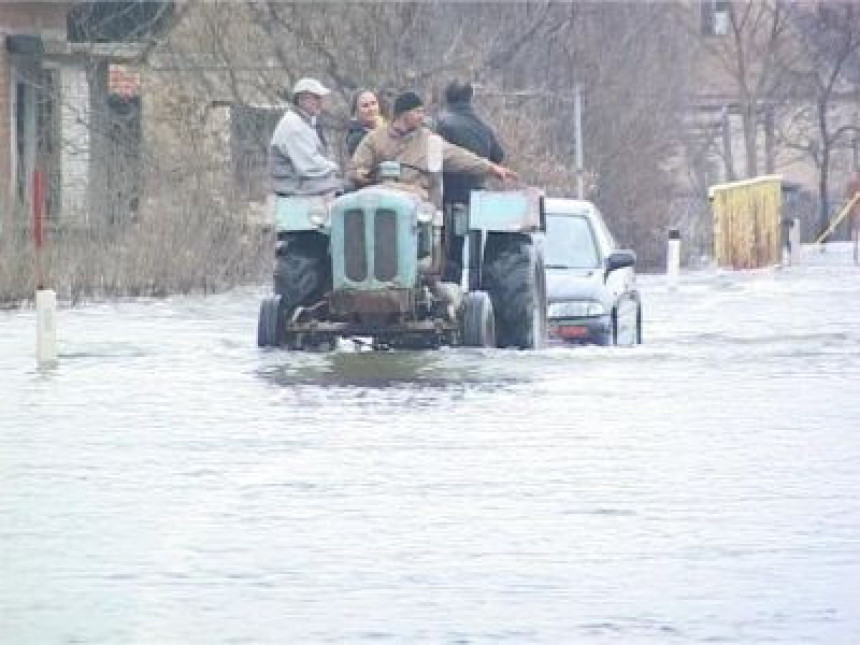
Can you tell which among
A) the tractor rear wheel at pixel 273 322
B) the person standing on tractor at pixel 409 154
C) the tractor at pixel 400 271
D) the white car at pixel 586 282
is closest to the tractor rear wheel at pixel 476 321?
the tractor at pixel 400 271

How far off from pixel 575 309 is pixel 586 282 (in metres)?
0.43

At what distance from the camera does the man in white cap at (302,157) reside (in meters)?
21.0

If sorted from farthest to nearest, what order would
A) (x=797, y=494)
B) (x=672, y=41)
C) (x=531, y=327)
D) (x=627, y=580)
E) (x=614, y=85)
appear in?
(x=672, y=41), (x=614, y=85), (x=531, y=327), (x=797, y=494), (x=627, y=580)

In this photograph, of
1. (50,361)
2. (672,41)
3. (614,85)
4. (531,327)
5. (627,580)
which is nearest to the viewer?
(627,580)

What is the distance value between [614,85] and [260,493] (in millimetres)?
42299

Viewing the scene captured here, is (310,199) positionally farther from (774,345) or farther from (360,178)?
(774,345)

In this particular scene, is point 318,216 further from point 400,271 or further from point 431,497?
point 431,497

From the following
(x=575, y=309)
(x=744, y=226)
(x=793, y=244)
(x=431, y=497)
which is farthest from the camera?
(x=793, y=244)

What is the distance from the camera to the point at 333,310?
20188 millimetres

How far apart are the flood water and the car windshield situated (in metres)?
4.04

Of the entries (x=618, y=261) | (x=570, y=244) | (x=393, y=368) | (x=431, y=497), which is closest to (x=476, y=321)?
(x=393, y=368)

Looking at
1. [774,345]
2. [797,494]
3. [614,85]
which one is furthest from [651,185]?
[797,494]

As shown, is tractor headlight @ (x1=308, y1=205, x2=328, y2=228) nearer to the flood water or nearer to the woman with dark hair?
the woman with dark hair

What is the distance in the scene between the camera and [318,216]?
67.0 ft
